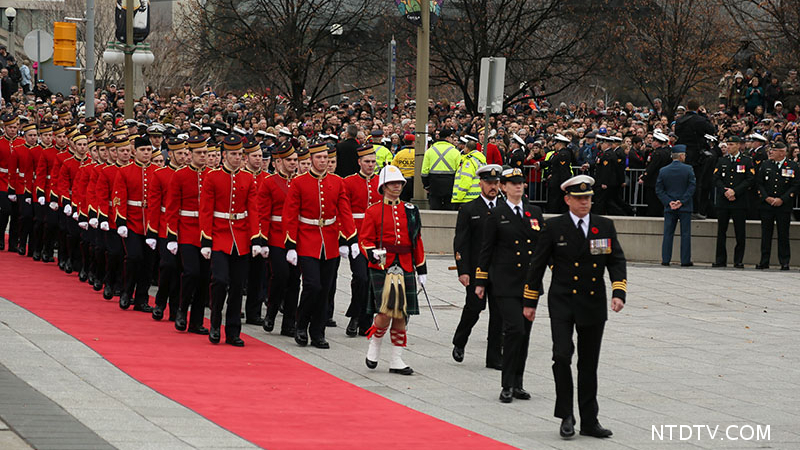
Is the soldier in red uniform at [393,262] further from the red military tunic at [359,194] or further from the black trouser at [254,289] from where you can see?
the black trouser at [254,289]

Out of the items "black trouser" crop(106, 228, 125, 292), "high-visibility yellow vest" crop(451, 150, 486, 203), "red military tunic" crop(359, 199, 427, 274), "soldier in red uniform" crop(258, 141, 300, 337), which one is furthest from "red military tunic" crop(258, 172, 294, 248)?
"high-visibility yellow vest" crop(451, 150, 486, 203)

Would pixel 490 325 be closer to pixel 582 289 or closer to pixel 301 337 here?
pixel 301 337

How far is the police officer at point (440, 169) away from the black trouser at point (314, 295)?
885cm

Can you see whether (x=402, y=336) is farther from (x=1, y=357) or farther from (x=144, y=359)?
(x=1, y=357)

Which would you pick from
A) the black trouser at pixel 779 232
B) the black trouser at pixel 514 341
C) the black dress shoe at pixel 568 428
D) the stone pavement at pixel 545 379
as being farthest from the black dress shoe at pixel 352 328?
the black trouser at pixel 779 232

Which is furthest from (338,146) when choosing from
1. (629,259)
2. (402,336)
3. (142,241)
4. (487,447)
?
(487,447)

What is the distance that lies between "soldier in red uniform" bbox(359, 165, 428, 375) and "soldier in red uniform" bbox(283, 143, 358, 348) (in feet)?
3.69

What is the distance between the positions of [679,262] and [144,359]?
38.3ft

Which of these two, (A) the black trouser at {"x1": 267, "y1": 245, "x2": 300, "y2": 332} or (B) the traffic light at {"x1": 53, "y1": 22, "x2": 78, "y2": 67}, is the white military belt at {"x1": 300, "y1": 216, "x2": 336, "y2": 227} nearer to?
(A) the black trouser at {"x1": 267, "y1": 245, "x2": 300, "y2": 332}

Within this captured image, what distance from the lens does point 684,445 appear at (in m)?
9.24

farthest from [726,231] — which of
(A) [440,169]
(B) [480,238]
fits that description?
(B) [480,238]

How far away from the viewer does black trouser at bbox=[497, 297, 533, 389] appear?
1094 centimetres

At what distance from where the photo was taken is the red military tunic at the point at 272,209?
14.0m

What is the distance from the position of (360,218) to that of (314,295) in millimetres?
1591
